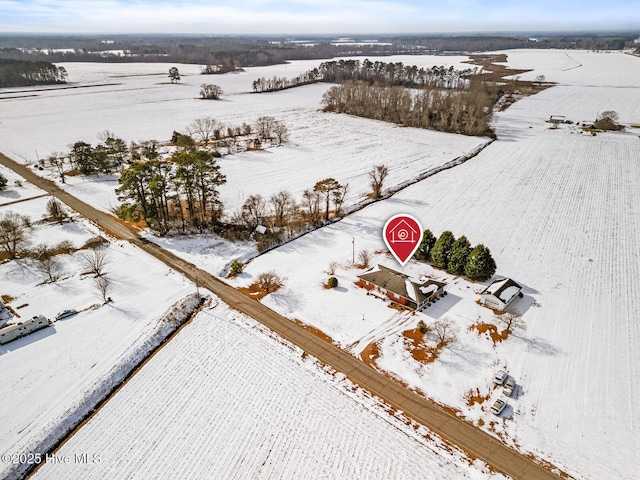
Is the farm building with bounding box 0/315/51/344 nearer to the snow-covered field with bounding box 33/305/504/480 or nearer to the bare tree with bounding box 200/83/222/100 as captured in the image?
the snow-covered field with bounding box 33/305/504/480

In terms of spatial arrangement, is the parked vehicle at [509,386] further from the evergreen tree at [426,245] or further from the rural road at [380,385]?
the evergreen tree at [426,245]

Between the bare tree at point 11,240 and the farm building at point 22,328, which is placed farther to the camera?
the bare tree at point 11,240

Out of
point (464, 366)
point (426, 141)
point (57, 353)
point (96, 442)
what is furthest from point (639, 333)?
point (426, 141)

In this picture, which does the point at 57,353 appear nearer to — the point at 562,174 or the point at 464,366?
the point at 464,366

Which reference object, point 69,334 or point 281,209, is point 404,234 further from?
point 69,334

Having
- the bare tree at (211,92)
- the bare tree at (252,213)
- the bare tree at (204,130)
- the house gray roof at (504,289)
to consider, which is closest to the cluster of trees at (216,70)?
the bare tree at (211,92)

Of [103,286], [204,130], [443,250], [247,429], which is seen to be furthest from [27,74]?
[247,429]
